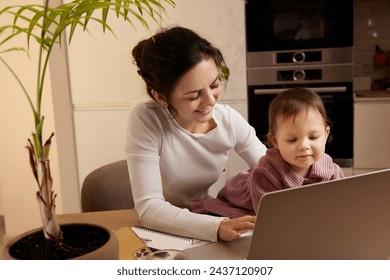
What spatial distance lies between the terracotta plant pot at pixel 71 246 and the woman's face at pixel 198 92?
0.49m

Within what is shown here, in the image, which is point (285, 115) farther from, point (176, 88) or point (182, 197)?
point (182, 197)

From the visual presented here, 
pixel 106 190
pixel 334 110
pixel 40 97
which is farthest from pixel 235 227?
pixel 334 110

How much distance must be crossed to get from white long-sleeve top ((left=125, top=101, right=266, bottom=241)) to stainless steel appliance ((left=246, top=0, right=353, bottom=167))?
1.33 metres

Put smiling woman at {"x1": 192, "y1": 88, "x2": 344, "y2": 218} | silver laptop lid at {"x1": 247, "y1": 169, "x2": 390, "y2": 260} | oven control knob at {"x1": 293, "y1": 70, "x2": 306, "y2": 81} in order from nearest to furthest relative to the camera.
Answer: silver laptop lid at {"x1": 247, "y1": 169, "x2": 390, "y2": 260} → smiling woman at {"x1": 192, "y1": 88, "x2": 344, "y2": 218} → oven control knob at {"x1": 293, "y1": 70, "x2": 306, "y2": 81}

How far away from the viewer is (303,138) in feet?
3.67

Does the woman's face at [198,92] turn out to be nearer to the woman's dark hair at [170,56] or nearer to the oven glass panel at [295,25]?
the woman's dark hair at [170,56]

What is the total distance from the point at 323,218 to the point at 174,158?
28.2 inches

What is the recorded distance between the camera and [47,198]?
808 millimetres

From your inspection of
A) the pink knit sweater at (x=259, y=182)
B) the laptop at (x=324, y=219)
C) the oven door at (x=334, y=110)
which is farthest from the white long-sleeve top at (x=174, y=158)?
the oven door at (x=334, y=110)

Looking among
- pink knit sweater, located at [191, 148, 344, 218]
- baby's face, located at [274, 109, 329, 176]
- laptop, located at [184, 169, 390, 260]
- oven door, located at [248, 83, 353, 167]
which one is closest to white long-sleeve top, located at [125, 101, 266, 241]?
pink knit sweater, located at [191, 148, 344, 218]

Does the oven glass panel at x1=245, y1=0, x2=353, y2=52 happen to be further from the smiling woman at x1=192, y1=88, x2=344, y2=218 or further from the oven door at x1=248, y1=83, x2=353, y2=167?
the smiling woman at x1=192, y1=88, x2=344, y2=218

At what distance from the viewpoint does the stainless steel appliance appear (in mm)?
2734

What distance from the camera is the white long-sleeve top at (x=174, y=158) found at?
1.18 meters
